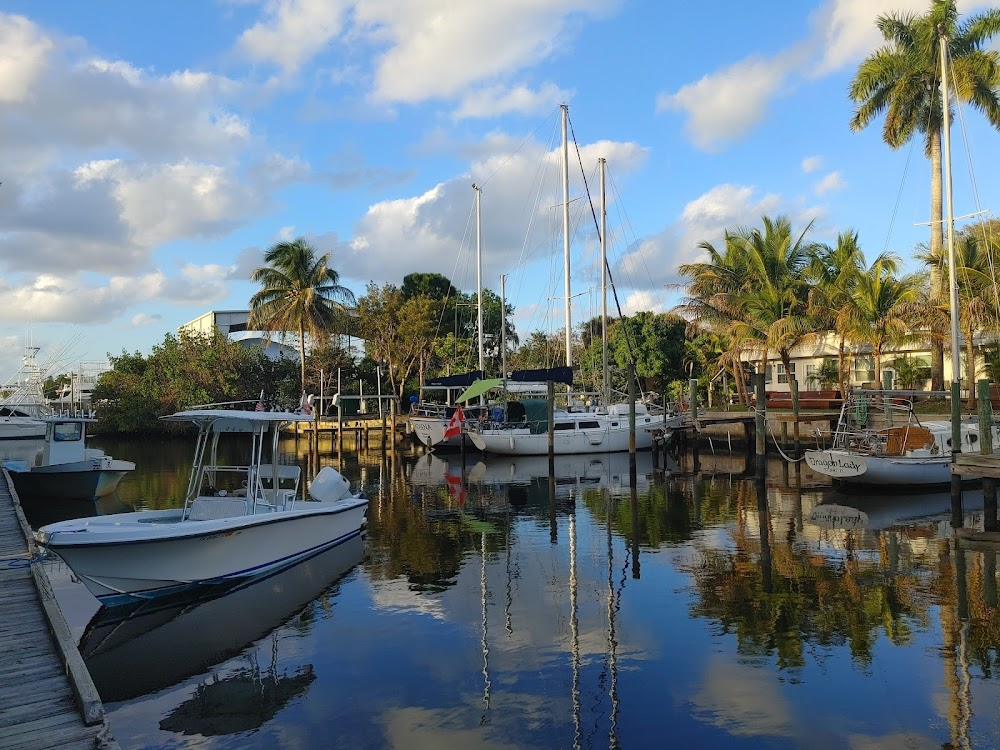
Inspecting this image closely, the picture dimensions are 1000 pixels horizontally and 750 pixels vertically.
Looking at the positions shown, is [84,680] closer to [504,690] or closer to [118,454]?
[504,690]

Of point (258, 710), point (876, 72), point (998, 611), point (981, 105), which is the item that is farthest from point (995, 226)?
point (258, 710)

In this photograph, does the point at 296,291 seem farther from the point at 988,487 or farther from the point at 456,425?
the point at 988,487

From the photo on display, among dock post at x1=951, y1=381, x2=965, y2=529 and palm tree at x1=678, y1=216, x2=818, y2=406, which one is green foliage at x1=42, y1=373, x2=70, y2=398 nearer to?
palm tree at x1=678, y1=216, x2=818, y2=406

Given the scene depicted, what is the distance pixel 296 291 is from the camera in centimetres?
5319

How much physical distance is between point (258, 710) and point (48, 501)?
820 inches

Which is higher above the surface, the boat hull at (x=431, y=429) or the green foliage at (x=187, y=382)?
the green foliage at (x=187, y=382)

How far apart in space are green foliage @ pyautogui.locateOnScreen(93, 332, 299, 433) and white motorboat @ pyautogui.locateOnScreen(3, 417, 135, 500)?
3468 cm

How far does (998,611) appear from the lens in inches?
441

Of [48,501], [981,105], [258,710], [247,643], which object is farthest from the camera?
[981,105]

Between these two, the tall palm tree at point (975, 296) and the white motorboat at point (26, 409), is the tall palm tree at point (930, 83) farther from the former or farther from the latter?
the white motorboat at point (26, 409)

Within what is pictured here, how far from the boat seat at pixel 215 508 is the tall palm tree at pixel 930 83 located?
97.8 ft

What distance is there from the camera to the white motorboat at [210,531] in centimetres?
1134

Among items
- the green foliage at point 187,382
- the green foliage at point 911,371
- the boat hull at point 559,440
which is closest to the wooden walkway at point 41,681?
the boat hull at point 559,440

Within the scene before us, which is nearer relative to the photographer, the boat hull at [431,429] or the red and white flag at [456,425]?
the red and white flag at [456,425]
